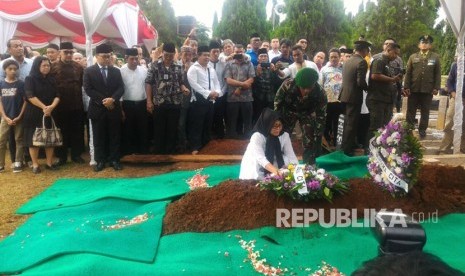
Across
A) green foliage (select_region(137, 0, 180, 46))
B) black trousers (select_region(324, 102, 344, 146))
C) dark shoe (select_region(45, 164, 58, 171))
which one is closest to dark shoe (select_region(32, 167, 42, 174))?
dark shoe (select_region(45, 164, 58, 171))

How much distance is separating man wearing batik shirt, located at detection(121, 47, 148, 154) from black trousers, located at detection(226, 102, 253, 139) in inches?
57.6

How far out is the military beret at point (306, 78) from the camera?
521cm

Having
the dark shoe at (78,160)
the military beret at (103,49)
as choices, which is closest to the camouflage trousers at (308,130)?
the military beret at (103,49)

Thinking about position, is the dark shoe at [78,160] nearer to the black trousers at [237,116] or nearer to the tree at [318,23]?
the black trousers at [237,116]

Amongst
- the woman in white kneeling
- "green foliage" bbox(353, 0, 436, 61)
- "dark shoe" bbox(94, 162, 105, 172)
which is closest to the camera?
the woman in white kneeling

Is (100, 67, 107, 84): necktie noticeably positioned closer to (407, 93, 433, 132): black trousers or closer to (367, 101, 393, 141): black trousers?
(367, 101, 393, 141): black trousers

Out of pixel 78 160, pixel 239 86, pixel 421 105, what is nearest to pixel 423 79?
pixel 421 105

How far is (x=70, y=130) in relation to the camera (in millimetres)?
7012

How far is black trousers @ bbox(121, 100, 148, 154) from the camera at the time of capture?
6.93 metres

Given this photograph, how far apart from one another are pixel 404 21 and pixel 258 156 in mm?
17291

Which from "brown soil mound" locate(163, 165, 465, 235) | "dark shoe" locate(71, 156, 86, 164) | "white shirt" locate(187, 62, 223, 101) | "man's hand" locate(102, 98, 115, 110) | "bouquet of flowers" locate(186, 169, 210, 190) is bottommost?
"dark shoe" locate(71, 156, 86, 164)

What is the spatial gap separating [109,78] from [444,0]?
5252 mm

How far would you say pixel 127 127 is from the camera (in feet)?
23.4

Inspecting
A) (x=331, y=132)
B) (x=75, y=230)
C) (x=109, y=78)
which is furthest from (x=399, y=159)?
(x=109, y=78)
